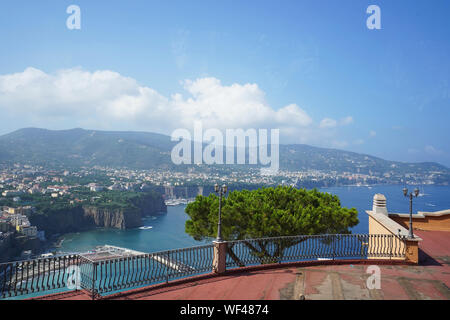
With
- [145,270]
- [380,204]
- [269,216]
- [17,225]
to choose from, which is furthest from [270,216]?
[17,225]

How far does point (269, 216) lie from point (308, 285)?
17.7ft

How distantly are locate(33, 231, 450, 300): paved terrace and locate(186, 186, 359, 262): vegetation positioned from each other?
351cm

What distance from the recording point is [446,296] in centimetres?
654

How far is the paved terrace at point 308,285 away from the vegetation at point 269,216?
3509mm

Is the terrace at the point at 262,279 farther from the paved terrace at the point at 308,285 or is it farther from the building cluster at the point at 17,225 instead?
the building cluster at the point at 17,225

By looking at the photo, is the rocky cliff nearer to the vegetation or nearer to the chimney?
the vegetation

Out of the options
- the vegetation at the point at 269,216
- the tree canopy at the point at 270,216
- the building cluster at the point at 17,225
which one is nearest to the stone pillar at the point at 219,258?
the vegetation at the point at 269,216

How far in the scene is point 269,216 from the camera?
12469 millimetres

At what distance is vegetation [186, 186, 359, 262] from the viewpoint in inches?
486

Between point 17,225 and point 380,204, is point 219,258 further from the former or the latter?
point 17,225
